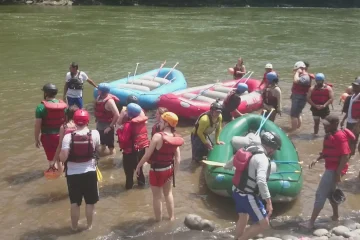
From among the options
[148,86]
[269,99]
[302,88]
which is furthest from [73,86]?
[302,88]

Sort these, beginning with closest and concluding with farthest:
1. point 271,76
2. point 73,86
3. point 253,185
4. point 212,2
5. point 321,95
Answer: point 253,185 < point 73,86 < point 321,95 < point 271,76 < point 212,2

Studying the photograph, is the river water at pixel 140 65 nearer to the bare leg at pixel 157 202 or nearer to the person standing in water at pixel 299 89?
the bare leg at pixel 157 202

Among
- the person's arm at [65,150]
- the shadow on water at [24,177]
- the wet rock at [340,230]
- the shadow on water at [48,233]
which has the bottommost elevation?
the shadow on water at [48,233]

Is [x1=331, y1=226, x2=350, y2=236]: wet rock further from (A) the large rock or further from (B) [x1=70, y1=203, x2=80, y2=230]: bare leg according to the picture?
(B) [x1=70, y1=203, x2=80, y2=230]: bare leg

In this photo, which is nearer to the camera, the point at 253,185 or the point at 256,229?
the point at 253,185

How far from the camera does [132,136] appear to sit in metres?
6.14

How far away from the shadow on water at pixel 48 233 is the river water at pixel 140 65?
0.04 ft

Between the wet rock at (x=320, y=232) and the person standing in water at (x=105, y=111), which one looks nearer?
the wet rock at (x=320, y=232)

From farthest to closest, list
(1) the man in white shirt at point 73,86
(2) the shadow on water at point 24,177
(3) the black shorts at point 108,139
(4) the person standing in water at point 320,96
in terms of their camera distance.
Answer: (4) the person standing in water at point 320,96, (1) the man in white shirt at point 73,86, (3) the black shorts at point 108,139, (2) the shadow on water at point 24,177

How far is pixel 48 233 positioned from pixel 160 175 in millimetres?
1465

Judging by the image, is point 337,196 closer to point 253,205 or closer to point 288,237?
point 288,237

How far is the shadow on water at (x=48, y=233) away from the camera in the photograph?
538cm

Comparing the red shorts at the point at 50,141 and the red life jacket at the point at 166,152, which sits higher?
the red life jacket at the point at 166,152

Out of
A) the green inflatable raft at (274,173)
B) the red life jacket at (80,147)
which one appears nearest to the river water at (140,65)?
the green inflatable raft at (274,173)
